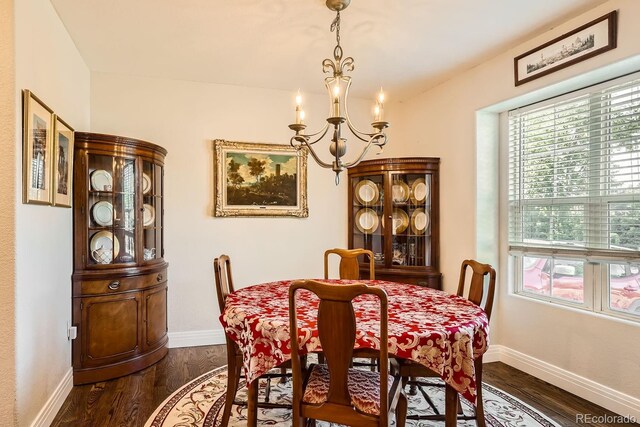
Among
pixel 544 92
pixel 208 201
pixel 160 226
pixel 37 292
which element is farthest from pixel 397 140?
pixel 37 292

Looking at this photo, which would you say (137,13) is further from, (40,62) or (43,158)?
(43,158)

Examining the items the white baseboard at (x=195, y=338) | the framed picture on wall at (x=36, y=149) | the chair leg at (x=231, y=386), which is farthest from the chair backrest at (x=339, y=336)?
the white baseboard at (x=195, y=338)

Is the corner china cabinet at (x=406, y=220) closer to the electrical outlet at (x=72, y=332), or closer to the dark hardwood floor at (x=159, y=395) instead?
the dark hardwood floor at (x=159, y=395)

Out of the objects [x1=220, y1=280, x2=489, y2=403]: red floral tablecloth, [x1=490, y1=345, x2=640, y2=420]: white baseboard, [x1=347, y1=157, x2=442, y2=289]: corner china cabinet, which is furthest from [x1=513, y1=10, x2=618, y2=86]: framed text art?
[x1=490, y1=345, x2=640, y2=420]: white baseboard

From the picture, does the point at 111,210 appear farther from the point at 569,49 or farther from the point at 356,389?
the point at 569,49

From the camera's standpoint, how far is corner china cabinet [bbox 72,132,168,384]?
9.66 feet

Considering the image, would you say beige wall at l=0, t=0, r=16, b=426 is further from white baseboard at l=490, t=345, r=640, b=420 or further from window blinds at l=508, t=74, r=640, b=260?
window blinds at l=508, t=74, r=640, b=260

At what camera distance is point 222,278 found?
7.80 ft

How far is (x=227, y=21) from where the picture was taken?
267 cm

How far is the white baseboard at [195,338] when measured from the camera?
12.4 feet

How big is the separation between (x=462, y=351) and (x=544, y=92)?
222 centimetres

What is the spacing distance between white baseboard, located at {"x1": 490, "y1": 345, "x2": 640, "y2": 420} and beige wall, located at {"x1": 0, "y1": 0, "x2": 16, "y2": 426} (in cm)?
337

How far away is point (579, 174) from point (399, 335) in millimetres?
2083

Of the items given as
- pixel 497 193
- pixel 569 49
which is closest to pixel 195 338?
pixel 497 193
